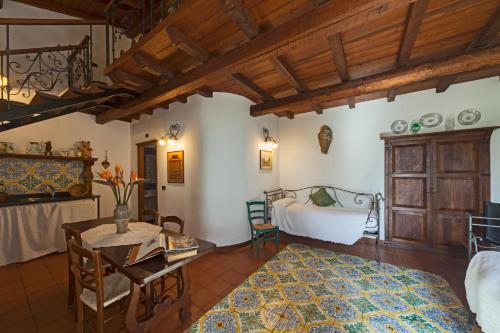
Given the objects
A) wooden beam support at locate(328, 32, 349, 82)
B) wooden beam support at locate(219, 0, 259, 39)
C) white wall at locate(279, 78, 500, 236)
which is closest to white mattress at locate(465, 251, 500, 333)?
white wall at locate(279, 78, 500, 236)

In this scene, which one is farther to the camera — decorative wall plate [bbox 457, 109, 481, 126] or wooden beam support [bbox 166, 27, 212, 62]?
decorative wall plate [bbox 457, 109, 481, 126]

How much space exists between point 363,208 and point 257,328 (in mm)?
2943

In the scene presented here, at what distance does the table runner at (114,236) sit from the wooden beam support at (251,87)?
2.19m

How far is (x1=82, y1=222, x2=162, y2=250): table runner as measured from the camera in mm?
1756

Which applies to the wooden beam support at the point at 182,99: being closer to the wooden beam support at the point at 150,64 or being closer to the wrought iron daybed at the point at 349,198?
the wooden beam support at the point at 150,64

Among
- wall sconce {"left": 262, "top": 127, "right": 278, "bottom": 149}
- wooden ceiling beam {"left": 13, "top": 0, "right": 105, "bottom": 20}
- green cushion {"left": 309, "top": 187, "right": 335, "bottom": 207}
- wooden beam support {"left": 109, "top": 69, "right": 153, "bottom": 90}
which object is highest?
wooden ceiling beam {"left": 13, "top": 0, "right": 105, "bottom": 20}

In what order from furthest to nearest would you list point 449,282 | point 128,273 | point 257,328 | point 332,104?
point 332,104, point 449,282, point 257,328, point 128,273

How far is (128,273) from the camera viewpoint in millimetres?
1283

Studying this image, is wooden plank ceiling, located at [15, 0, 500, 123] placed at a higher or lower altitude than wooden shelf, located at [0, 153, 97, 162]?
higher

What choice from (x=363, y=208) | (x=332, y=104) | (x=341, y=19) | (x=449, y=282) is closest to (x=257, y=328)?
(x=449, y=282)

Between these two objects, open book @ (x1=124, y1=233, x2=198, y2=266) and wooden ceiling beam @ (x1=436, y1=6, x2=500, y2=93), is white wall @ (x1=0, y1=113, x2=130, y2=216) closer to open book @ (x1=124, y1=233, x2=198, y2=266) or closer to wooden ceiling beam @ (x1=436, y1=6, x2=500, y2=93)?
open book @ (x1=124, y1=233, x2=198, y2=266)

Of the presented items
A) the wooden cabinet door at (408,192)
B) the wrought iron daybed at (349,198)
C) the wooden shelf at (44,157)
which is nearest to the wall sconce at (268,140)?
the wrought iron daybed at (349,198)

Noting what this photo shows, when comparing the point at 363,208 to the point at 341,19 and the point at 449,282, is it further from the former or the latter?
the point at 341,19

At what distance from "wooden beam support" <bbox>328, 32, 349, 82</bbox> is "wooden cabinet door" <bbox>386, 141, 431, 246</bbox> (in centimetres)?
177
